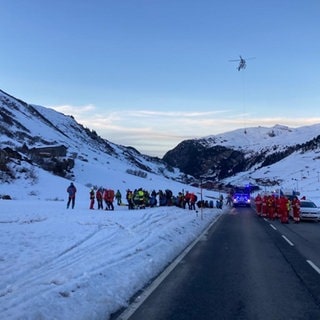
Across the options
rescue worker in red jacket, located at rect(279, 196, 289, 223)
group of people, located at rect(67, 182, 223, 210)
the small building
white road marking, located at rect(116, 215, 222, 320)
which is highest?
the small building

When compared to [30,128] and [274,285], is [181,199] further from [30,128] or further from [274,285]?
[30,128]

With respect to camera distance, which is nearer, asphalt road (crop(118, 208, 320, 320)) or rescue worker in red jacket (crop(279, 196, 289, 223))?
asphalt road (crop(118, 208, 320, 320))

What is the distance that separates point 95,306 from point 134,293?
1353 mm

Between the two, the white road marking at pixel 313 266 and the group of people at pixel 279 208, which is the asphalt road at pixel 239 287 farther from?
the group of people at pixel 279 208

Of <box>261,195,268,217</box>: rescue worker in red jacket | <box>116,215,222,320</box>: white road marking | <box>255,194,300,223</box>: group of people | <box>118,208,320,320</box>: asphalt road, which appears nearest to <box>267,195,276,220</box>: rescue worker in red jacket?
<box>255,194,300,223</box>: group of people

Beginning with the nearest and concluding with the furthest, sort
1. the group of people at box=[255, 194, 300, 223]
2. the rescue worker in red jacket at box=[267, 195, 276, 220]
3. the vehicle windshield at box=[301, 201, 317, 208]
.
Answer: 1. the group of people at box=[255, 194, 300, 223]
2. the vehicle windshield at box=[301, 201, 317, 208]
3. the rescue worker in red jacket at box=[267, 195, 276, 220]

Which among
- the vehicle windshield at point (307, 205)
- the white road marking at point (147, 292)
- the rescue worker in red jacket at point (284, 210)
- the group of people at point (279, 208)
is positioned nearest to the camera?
the white road marking at point (147, 292)

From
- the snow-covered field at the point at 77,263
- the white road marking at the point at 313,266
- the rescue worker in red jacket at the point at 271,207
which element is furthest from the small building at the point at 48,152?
the white road marking at the point at 313,266

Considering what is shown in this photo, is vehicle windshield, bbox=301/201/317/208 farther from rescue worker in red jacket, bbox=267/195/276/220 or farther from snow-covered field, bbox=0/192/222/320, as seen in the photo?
snow-covered field, bbox=0/192/222/320

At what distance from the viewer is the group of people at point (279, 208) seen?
29.1 m

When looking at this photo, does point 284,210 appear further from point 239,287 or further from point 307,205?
point 239,287

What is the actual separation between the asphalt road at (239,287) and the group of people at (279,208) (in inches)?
561

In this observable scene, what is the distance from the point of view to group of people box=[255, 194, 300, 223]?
29.1 metres

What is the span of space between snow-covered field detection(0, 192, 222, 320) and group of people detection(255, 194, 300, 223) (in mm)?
11017
